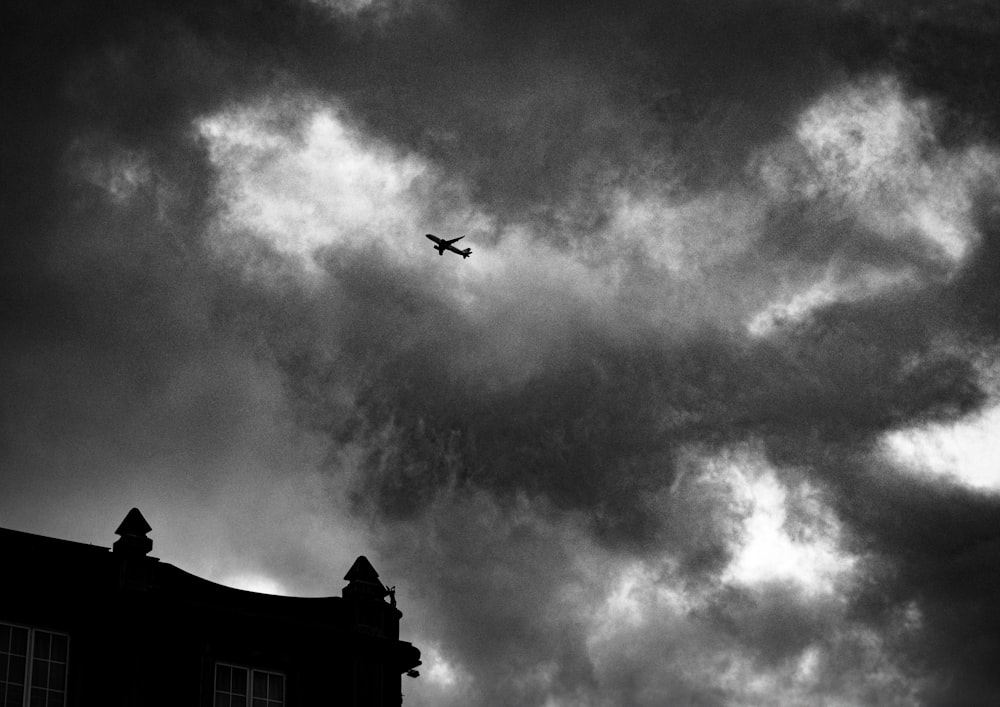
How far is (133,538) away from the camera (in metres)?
45.5

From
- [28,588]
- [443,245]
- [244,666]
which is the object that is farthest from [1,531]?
[443,245]

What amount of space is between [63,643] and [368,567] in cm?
1071

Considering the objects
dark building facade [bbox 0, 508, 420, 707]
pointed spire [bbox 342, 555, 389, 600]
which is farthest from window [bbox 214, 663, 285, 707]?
pointed spire [bbox 342, 555, 389, 600]

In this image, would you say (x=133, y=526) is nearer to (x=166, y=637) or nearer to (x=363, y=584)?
(x=166, y=637)

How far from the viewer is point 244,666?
4622 centimetres

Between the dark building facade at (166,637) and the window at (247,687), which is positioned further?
the window at (247,687)

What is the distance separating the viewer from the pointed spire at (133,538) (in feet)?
149

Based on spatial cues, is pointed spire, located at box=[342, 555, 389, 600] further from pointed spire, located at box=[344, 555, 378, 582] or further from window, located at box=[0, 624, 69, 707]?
window, located at box=[0, 624, 69, 707]

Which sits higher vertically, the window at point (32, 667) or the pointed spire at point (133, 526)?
the pointed spire at point (133, 526)

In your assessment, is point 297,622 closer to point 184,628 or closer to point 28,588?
point 184,628

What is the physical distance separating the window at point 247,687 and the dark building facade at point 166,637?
40 mm

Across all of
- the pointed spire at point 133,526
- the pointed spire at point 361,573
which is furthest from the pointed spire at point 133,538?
the pointed spire at point 361,573

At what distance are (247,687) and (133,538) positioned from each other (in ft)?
19.3

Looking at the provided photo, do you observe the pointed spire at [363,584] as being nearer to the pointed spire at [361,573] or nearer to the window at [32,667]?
the pointed spire at [361,573]
